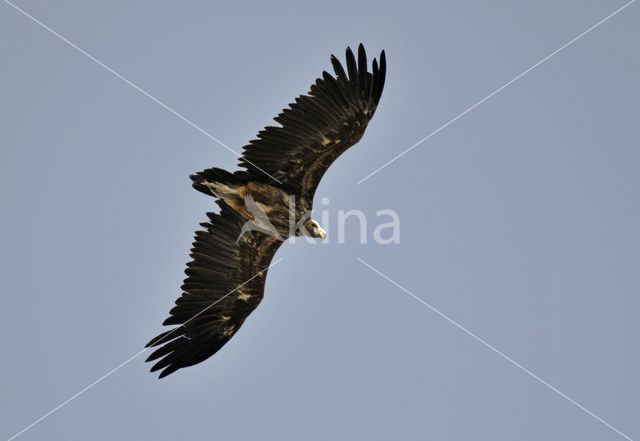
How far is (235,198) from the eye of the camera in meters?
16.6

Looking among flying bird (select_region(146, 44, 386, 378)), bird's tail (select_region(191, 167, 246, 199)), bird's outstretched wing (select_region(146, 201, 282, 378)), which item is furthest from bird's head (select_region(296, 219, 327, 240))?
bird's tail (select_region(191, 167, 246, 199))

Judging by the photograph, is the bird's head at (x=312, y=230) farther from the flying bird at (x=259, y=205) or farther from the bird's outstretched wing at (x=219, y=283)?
the bird's outstretched wing at (x=219, y=283)

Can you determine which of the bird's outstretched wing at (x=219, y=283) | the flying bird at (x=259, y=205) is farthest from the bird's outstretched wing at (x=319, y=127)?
the bird's outstretched wing at (x=219, y=283)

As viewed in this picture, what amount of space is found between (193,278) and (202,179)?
234cm

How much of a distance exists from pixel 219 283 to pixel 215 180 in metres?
2.44

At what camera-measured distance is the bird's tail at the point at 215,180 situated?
625 inches

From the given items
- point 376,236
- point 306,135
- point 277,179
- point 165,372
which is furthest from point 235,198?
point 376,236

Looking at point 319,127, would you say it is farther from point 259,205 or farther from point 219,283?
point 219,283

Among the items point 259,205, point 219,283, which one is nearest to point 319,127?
point 259,205

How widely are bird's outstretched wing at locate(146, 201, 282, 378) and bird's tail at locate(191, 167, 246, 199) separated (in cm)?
84

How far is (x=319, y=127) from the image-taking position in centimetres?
1570

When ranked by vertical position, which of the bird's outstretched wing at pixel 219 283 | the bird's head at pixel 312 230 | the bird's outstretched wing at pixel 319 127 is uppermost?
the bird's outstretched wing at pixel 319 127

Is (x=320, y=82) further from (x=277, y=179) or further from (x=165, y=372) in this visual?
(x=165, y=372)

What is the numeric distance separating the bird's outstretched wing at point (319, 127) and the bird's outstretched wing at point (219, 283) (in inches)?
62.4
